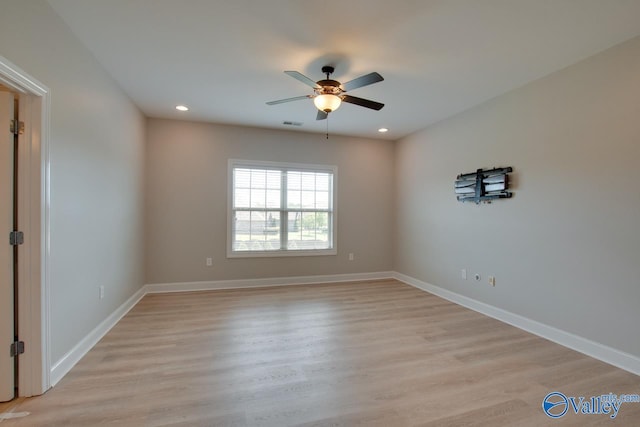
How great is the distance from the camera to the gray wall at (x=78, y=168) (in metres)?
1.93

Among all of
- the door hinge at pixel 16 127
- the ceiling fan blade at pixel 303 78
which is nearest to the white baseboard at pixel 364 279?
the door hinge at pixel 16 127

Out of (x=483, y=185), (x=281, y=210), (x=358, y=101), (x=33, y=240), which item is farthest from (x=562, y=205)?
(x=33, y=240)

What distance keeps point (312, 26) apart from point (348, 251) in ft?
12.7

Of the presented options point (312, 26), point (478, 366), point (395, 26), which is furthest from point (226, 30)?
point (478, 366)

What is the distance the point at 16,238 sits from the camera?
189 cm

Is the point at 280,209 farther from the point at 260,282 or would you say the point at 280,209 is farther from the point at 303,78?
the point at 303,78

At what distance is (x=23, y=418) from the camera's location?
174cm

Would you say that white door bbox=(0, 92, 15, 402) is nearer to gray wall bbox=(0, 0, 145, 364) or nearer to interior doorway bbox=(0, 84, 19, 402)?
interior doorway bbox=(0, 84, 19, 402)

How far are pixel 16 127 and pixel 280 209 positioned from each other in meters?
3.50

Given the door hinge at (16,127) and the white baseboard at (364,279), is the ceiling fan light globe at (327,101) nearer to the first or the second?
the door hinge at (16,127)

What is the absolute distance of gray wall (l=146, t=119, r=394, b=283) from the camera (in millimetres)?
4523

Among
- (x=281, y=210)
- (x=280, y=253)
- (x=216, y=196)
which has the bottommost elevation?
(x=280, y=253)

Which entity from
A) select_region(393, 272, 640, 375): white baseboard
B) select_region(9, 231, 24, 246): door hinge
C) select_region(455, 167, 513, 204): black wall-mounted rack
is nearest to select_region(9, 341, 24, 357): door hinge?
select_region(9, 231, 24, 246): door hinge

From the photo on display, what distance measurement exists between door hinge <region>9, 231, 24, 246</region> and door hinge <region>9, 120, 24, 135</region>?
0.65m
